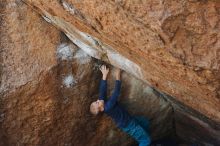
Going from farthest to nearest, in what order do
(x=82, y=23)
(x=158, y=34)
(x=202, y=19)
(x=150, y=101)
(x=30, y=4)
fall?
1. (x=150, y=101)
2. (x=30, y=4)
3. (x=82, y=23)
4. (x=158, y=34)
5. (x=202, y=19)

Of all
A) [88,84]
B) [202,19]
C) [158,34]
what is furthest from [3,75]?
[202,19]

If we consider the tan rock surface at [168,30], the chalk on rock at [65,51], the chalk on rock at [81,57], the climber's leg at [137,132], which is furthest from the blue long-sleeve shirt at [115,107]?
the tan rock surface at [168,30]

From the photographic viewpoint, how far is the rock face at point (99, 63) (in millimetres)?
1937

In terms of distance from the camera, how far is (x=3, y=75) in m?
3.17

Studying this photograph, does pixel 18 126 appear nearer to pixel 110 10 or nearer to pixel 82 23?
pixel 82 23

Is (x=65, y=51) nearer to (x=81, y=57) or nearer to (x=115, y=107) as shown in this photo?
(x=81, y=57)

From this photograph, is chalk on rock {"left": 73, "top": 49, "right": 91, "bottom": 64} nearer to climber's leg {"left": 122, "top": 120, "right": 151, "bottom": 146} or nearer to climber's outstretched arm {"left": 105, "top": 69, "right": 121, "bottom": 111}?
climber's outstretched arm {"left": 105, "top": 69, "right": 121, "bottom": 111}

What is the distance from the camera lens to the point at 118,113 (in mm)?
3887

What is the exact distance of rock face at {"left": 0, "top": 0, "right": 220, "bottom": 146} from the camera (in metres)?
1.94

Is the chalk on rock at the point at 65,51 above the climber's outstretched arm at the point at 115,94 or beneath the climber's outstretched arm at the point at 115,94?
above

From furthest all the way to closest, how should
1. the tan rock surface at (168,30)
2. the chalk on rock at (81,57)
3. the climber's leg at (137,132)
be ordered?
the climber's leg at (137,132), the chalk on rock at (81,57), the tan rock surface at (168,30)

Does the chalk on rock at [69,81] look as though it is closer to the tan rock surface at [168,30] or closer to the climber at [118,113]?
the climber at [118,113]

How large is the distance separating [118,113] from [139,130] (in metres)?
0.42

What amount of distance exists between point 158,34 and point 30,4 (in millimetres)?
1410
